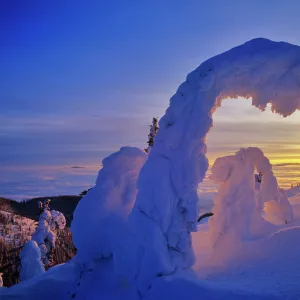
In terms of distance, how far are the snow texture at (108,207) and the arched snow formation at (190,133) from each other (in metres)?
1.32

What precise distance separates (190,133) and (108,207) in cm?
413

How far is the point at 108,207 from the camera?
13016 mm

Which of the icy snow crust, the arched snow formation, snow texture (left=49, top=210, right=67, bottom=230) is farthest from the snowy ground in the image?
snow texture (left=49, top=210, right=67, bottom=230)

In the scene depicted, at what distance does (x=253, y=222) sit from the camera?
588 inches

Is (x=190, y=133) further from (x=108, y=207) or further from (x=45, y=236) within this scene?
(x=45, y=236)

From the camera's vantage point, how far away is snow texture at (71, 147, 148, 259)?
480 inches

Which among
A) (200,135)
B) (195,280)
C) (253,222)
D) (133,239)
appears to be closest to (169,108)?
(200,135)

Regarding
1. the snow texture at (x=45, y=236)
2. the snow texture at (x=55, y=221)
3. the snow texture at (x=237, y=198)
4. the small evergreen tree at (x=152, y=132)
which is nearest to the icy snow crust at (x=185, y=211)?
the snow texture at (x=237, y=198)

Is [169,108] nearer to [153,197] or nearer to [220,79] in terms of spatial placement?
[220,79]

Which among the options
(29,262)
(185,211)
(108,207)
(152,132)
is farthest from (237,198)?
(29,262)

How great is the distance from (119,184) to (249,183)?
5110mm

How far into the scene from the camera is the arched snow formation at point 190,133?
35.8 ft

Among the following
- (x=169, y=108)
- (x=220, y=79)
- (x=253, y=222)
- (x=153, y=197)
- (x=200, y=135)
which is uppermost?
(x=220, y=79)

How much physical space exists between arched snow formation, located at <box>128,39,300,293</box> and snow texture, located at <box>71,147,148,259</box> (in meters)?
1.32
